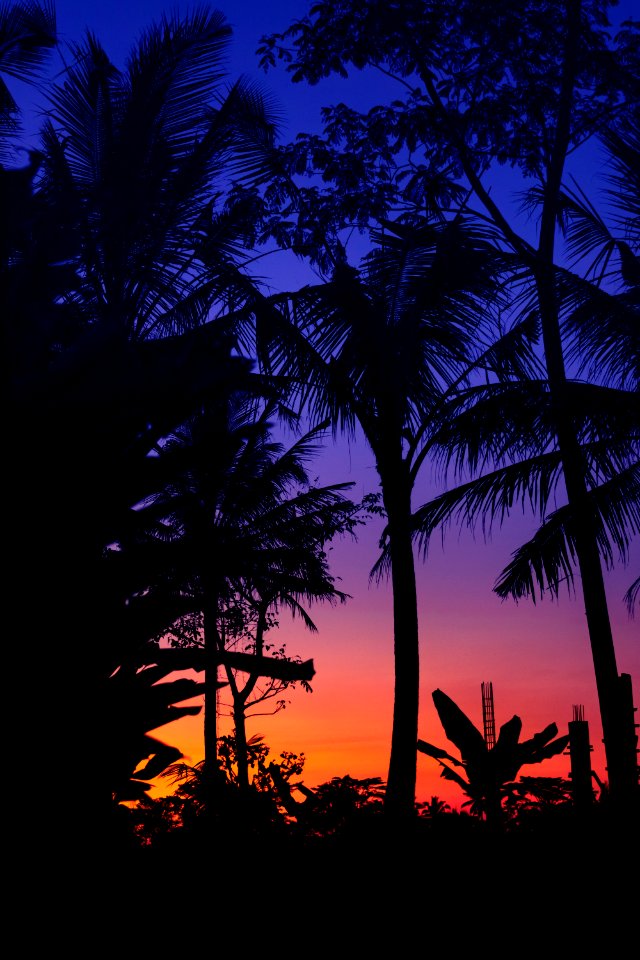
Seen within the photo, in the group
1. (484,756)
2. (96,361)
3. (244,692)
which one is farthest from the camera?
(244,692)

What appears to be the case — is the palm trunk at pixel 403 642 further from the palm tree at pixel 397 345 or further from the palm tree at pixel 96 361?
the palm tree at pixel 96 361

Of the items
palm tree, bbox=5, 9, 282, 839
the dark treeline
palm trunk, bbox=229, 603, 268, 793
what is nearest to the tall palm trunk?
the dark treeline

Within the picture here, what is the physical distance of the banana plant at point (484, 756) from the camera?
11883 millimetres

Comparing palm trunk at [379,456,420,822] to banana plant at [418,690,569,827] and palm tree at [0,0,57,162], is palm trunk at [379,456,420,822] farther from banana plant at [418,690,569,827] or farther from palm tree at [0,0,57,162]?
palm tree at [0,0,57,162]

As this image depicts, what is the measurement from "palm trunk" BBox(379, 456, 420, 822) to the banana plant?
58 centimetres

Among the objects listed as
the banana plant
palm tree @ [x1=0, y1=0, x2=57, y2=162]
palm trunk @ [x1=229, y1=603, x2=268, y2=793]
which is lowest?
the banana plant

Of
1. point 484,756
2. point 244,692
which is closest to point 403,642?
point 484,756

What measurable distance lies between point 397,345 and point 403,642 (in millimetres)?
4003

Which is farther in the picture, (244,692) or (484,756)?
(244,692)

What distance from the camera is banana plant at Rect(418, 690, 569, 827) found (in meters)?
11.9

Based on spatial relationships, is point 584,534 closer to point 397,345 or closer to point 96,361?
point 397,345

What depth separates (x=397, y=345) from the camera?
12398 millimetres

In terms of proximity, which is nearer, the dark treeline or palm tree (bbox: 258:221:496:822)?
the dark treeline

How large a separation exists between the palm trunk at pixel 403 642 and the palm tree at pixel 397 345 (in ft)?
0.05
